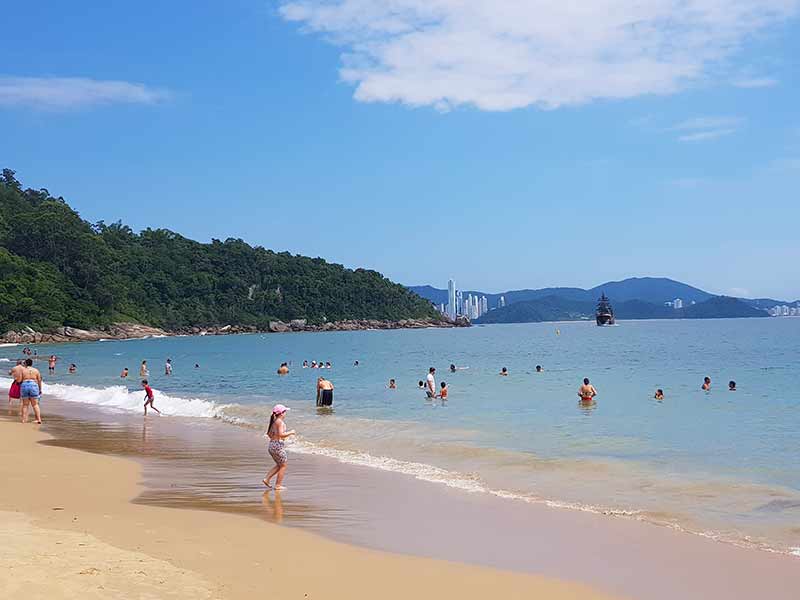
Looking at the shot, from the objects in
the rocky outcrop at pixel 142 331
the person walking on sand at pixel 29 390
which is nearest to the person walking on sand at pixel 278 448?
the person walking on sand at pixel 29 390

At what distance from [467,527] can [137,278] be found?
154818mm

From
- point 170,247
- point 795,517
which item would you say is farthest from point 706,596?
point 170,247

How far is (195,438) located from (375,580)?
1277 centimetres

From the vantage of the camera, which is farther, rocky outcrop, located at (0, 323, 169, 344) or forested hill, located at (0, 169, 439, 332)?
forested hill, located at (0, 169, 439, 332)

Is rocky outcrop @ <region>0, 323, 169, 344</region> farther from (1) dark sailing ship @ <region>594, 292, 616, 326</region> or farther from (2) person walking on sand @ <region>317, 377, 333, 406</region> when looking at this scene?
(1) dark sailing ship @ <region>594, 292, 616, 326</region>

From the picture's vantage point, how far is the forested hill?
10994cm

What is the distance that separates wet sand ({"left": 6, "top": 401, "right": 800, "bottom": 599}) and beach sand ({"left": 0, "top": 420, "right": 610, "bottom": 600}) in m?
0.53

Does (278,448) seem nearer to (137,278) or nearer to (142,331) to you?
(142,331)

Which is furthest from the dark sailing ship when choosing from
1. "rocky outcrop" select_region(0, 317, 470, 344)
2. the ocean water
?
the ocean water

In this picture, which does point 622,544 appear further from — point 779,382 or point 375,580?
point 779,382

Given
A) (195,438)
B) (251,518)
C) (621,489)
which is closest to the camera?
(251,518)

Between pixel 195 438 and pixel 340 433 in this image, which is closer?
pixel 195 438

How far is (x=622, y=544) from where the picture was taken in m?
Answer: 9.27

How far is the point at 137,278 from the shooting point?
15450cm
